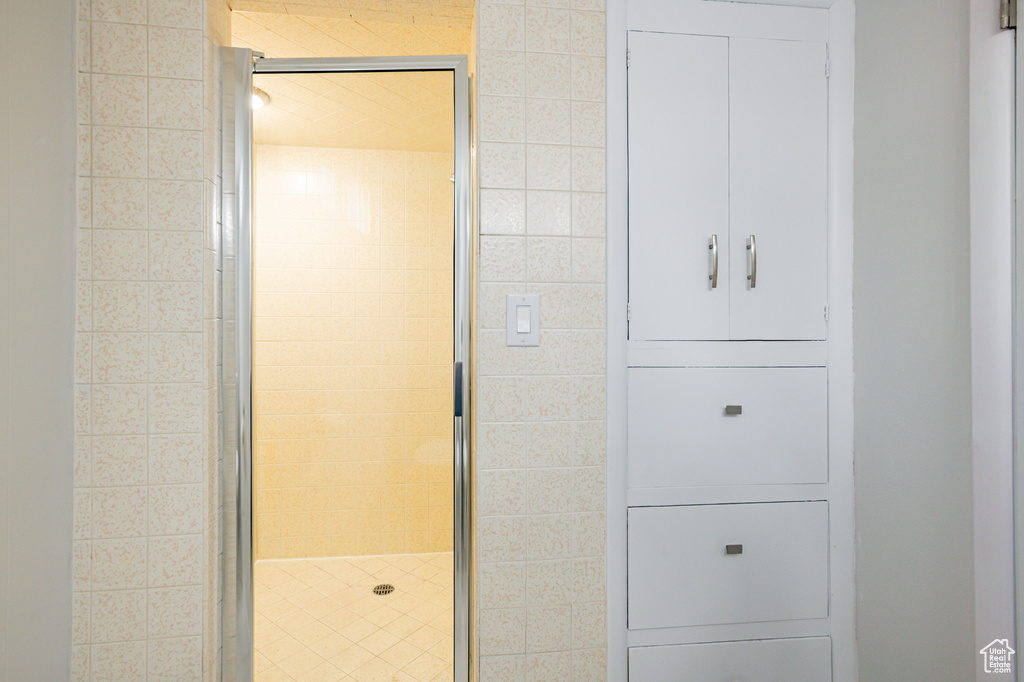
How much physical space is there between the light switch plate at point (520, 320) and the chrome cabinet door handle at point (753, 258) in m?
0.57

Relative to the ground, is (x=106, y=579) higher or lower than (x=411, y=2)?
lower

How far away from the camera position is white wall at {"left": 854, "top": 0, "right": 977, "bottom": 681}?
3.38ft

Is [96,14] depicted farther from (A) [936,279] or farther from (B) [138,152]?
(A) [936,279]

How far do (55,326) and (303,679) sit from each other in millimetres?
1096

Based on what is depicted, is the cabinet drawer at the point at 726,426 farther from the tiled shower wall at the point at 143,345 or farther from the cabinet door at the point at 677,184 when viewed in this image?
the tiled shower wall at the point at 143,345

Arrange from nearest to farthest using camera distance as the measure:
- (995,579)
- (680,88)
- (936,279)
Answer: (995,579) → (936,279) → (680,88)

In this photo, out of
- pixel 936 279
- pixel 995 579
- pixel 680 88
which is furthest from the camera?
pixel 680 88

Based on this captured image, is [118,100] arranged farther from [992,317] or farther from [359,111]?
[992,317]

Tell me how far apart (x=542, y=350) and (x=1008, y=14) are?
3.84 feet

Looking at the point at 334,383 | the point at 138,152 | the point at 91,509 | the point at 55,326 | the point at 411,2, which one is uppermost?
the point at 411,2

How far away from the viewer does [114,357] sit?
1121mm

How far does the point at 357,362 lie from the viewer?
1366 millimetres

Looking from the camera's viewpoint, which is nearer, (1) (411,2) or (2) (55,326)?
(2) (55,326)

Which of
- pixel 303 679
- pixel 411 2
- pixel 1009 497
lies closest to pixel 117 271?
pixel 411 2
